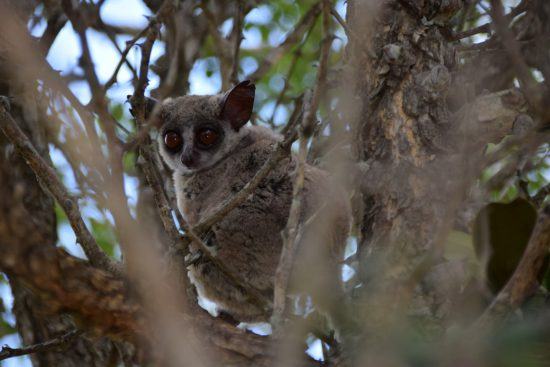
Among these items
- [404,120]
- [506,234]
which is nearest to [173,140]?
[404,120]

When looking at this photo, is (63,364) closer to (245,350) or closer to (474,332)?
(245,350)

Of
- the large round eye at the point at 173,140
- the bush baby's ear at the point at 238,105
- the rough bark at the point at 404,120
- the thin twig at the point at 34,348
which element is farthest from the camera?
the large round eye at the point at 173,140

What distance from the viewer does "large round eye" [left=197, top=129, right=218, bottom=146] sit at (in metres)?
5.01

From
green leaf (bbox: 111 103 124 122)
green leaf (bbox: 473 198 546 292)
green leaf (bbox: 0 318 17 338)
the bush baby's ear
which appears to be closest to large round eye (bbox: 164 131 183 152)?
the bush baby's ear

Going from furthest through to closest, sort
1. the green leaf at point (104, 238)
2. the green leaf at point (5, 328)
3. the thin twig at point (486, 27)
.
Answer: the green leaf at point (104, 238) < the green leaf at point (5, 328) < the thin twig at point (486, 27)

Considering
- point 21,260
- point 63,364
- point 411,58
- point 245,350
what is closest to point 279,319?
point 245,350

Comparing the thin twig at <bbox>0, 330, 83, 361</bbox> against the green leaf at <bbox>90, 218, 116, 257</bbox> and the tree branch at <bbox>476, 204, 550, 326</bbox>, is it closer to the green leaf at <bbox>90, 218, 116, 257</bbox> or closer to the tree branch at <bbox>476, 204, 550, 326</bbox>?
the tree branch at <bbox>476, 204, 550, 326</bbox>

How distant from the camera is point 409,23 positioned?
11.9 feet

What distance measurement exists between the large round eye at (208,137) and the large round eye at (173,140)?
15cm

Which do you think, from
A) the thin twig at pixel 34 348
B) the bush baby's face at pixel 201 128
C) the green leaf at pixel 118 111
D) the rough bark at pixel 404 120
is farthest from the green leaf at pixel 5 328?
the rough bark at pixel 404 120

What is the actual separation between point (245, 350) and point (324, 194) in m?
1.23

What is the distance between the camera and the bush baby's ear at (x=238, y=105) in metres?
4.71

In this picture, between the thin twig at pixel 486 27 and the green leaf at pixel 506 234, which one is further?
the thin twig at pixel 486 27

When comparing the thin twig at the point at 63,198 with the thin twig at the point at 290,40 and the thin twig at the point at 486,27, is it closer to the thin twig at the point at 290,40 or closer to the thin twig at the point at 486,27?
the thin twig at the point at 486,27
